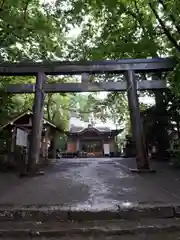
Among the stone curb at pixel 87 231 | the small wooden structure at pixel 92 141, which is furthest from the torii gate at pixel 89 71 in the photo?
the small wooden structure at pixel 92 141

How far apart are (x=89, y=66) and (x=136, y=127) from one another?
3.17 m

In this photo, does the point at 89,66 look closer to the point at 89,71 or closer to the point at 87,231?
the point at 89,71

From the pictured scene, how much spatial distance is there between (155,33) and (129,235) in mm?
12306

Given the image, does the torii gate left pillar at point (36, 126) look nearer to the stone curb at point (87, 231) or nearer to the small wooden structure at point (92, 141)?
the stone curb at point (87, 231)

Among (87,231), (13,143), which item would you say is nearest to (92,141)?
(13,143)

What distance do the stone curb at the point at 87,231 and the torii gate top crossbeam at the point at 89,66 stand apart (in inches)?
300

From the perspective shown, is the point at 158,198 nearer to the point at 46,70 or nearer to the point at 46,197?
the point at 46,197

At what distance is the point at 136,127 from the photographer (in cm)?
1016

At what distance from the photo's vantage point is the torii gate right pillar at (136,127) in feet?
32.8

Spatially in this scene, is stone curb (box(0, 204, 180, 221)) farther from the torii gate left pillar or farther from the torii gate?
the torii gate

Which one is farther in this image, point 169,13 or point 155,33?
point 155,33

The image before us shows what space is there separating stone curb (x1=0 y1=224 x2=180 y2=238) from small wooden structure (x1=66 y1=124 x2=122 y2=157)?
33311 mm

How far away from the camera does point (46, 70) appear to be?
10859 mm

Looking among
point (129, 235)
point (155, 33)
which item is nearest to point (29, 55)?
point (155, 33)
